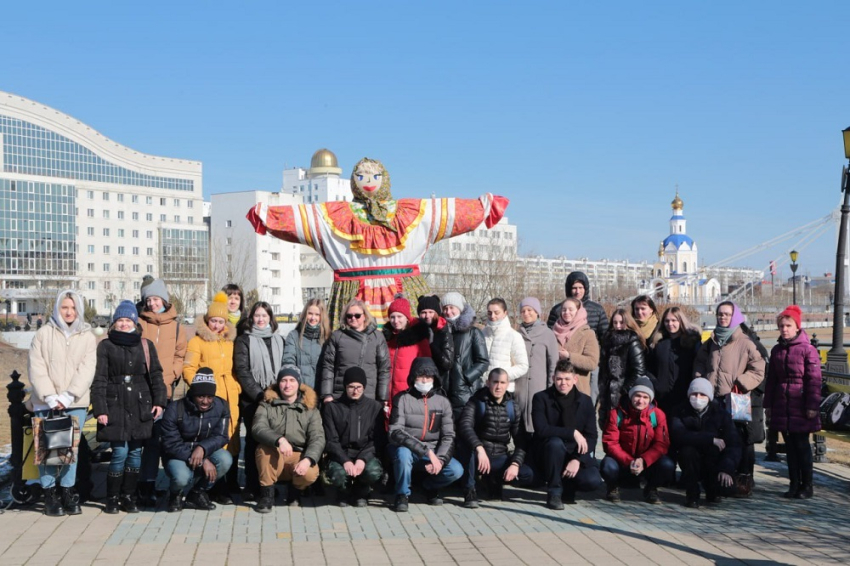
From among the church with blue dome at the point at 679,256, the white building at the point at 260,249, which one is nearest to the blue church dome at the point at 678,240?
the church with blue dome at the point at 679,256

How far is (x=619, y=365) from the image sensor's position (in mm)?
7965

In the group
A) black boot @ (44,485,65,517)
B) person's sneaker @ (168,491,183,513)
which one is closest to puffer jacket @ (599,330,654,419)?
person's sneaker @ (168,491,183,513)

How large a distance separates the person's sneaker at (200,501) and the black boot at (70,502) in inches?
32.0

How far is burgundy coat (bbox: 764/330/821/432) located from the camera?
7586 millimetres

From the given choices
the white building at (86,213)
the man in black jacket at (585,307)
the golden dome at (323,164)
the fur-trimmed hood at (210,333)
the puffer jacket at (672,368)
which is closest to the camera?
the fur-trimmed hood at (210,333)

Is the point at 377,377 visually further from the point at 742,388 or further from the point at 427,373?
the point at 742,388

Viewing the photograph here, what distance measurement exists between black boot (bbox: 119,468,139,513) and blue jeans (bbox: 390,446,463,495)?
1.94 meters

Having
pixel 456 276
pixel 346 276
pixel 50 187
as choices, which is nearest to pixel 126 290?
pixel 50 187

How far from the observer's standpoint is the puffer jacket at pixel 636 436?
7391 millimetres

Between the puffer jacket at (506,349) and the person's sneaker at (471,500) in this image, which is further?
the puffer jacket at (506,349)

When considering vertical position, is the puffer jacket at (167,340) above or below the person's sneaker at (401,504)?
above

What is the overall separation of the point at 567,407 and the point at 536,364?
0.57 metres

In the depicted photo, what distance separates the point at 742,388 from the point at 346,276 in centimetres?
372

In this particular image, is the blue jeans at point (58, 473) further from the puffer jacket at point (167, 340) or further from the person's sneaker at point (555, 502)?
the person's sneaker at point (555, 502)
